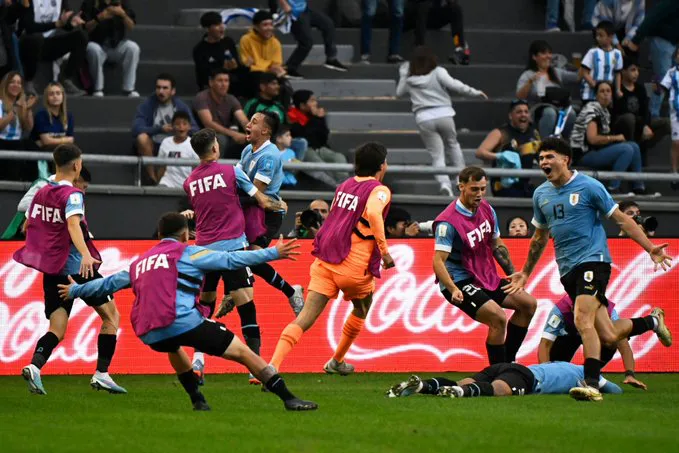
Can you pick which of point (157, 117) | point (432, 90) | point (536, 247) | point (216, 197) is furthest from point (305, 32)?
point (536, 247)

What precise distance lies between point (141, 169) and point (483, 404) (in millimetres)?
9214

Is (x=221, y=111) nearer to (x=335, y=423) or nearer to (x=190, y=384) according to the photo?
(x=190, y=384)

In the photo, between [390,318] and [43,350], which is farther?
[390,318]

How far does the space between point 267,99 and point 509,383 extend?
29.4 feet

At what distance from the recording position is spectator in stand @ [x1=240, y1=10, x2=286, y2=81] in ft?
72.9

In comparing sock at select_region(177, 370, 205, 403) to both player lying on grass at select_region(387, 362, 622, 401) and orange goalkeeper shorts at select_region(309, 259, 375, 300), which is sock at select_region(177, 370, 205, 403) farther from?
orange goalkeeper shorts at select_region(309, 259, 375, 300)

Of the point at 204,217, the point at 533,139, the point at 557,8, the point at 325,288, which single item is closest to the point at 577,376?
the point at 325,288

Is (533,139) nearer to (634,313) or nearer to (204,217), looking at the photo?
(634,313)

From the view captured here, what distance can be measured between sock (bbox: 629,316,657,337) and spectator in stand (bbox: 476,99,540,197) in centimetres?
623

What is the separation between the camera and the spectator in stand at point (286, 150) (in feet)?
65.8

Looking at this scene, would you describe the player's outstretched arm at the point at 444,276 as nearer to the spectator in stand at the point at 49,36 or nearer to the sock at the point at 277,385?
the sock at the point at 277,385

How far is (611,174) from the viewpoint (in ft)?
65.2

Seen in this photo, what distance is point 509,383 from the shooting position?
1279 centimetres

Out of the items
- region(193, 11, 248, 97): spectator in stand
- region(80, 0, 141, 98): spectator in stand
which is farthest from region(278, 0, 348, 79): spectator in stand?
region(80, 0, 141, 98): spectator in stand
